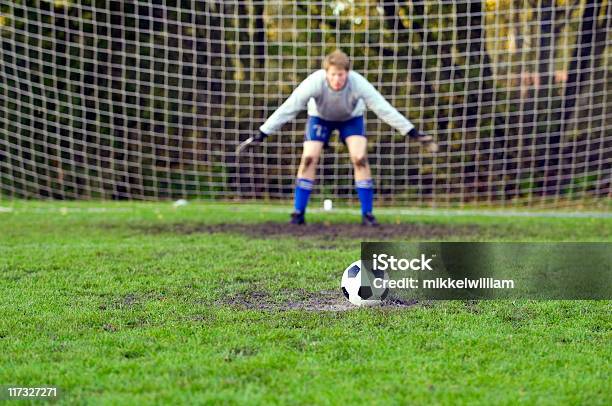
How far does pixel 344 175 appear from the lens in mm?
12711

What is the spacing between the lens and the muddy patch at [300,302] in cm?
407

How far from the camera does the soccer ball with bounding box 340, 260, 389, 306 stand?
4070mm

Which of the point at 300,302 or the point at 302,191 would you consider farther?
the point at 302,191

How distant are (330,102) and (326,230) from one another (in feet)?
3.90

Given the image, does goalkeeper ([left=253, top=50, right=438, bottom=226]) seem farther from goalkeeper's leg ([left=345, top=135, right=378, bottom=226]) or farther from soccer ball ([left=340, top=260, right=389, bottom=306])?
soccer ball ([left=340, top=260, right=389, bottom=306])

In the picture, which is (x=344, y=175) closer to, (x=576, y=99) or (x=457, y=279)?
(x=576, y=99)

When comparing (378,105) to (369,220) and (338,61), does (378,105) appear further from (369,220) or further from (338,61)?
(369,220)

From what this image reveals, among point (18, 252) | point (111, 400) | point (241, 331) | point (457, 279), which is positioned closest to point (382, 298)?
point (457, 279)

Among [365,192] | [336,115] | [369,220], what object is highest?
[336,115]

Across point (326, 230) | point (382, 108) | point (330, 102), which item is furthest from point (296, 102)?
point (326, 230)

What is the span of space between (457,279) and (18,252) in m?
3.29

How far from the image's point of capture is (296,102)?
7609mm

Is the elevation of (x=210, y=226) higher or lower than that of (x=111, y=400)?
lower

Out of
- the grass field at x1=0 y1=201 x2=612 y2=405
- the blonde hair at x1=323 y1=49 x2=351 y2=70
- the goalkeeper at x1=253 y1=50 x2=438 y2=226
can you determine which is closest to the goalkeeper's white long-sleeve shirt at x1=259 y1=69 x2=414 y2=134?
the goalkeeper at x1=253 y1=50 x2=438 y2=226
